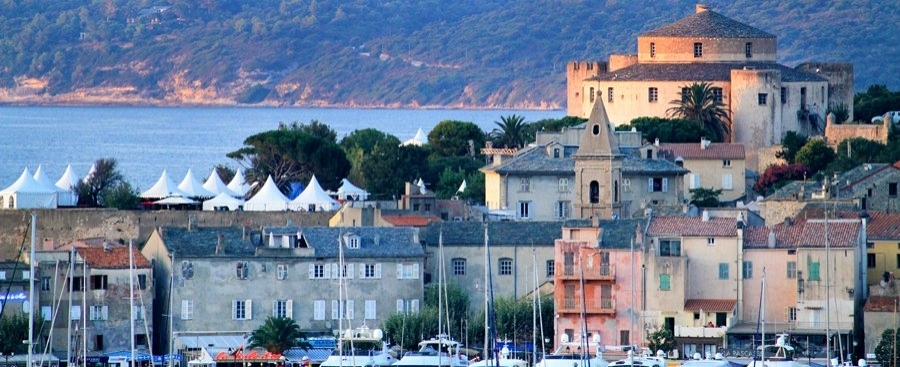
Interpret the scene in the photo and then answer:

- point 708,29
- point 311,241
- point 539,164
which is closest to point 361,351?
point 311,241

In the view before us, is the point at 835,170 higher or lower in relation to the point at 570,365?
higher

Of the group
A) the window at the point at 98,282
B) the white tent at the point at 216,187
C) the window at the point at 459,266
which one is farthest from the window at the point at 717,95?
the window at the point at 98,282

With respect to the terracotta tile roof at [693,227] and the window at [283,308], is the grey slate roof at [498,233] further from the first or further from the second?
the window at [283,308]

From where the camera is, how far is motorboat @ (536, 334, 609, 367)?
5353 centimetres

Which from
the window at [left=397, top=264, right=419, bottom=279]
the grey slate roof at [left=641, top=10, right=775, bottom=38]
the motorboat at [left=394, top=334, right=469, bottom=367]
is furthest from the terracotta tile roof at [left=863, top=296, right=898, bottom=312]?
the grey slate roof at [left=641, top=10, right=775, bottom=38]

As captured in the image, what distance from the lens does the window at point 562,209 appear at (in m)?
78.5

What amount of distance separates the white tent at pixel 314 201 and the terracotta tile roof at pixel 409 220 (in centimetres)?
767

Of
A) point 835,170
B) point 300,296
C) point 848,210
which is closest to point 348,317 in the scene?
point 300,296

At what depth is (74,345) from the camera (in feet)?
193

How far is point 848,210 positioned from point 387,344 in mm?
14349

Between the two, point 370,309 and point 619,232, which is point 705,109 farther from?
point 370,309

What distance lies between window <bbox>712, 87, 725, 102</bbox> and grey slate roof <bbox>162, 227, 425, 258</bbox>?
127ft

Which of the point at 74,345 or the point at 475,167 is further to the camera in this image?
the point at 475,167

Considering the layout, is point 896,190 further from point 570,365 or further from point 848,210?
point 570,365
